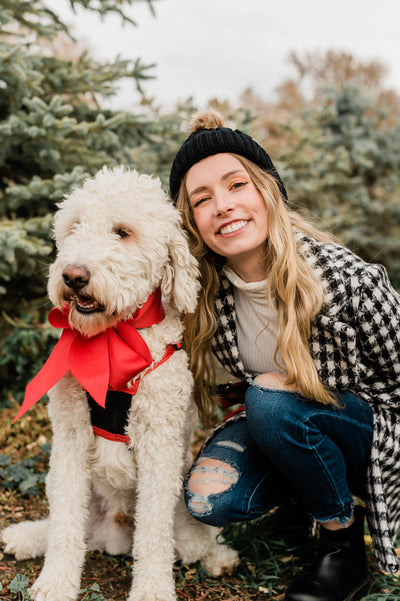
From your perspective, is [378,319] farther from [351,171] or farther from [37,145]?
[351,171]

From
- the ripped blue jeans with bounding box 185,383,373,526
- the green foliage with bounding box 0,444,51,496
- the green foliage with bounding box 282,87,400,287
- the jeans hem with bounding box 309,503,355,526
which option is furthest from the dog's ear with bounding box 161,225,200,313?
the green foliage with bounding box 282,87,400,287

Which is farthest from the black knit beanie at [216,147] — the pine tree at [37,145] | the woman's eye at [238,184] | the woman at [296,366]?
the pine tree at [37,145]

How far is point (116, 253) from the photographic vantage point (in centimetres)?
174

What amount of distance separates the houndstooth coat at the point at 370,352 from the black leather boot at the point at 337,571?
102 mm

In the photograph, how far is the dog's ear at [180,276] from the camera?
1916 millimetres

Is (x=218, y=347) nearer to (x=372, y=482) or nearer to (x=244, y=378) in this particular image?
(x=244, y=378)

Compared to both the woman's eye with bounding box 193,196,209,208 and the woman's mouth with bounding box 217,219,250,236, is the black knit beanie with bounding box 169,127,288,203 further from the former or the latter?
the woman's mouth with bounding box 217,219,250,236

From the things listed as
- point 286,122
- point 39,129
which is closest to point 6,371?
point 39,129

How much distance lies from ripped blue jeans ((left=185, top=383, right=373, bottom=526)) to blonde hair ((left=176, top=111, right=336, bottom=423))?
0.34ft

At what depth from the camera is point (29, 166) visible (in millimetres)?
3725

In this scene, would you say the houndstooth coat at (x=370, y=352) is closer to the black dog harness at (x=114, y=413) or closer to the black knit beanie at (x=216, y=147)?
the black knit beanie at (x=216, y=147)

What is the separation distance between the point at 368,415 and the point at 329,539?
56 cm

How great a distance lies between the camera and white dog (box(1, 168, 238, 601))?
1761 mm

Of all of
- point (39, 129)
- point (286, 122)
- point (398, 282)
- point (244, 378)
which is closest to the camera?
point (244, 378)
